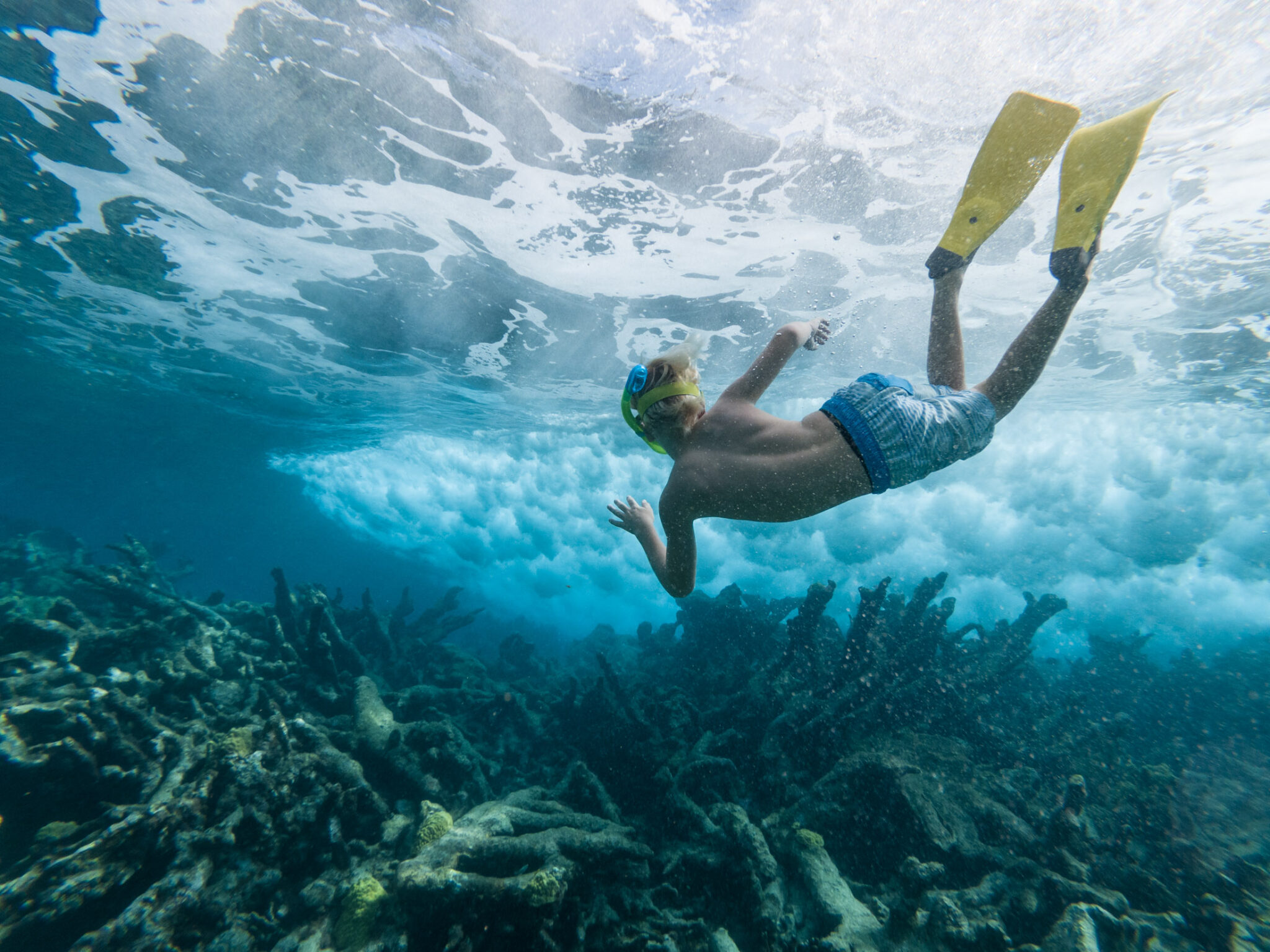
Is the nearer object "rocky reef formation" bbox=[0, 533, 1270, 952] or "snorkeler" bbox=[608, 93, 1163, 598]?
"snorkeler" bbox=[608, 93, 1163, 598]

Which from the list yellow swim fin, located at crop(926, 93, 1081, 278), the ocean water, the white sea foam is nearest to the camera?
yellow swim fin, located at crop(926, 93, 1081, 278)

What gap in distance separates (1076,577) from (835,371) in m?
29.1

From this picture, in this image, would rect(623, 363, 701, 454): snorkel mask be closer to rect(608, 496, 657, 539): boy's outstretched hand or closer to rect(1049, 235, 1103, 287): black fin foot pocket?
rect(608, 496, 657, 539): boy's outstretched hand

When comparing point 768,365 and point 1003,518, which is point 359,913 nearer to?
point 768,365

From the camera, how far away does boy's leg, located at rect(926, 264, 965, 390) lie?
2.90 meters

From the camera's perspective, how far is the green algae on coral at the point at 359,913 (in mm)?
3336

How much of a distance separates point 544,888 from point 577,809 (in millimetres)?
1791

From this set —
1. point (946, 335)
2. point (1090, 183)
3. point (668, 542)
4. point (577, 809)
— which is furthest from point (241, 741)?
point (1090, 183)

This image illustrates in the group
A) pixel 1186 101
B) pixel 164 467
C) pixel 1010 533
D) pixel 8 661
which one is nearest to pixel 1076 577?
pixel 1010 533

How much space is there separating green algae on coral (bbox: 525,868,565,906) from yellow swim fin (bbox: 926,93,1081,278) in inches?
178

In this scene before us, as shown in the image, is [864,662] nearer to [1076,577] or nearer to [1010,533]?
[1010,533]

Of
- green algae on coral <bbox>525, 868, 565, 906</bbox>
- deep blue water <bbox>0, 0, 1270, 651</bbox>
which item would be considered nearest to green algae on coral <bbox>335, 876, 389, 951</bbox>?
green algae on coral <bbox>525, 868, 565, 906</bbox>

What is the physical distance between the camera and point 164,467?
4519cm

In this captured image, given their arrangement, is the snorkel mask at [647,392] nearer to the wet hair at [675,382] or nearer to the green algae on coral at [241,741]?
the wet hair at [675,382]
